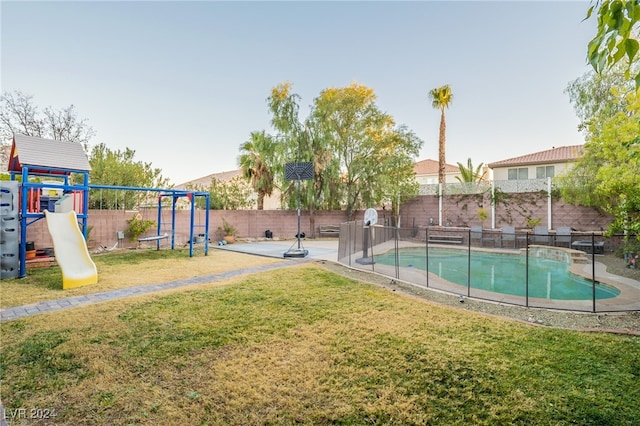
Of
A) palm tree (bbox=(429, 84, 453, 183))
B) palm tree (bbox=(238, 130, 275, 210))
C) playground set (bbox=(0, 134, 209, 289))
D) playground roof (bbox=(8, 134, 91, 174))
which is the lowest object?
Answer: playground set (bbox=(0, 134, 209, 289))

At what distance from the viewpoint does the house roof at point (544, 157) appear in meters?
21.4

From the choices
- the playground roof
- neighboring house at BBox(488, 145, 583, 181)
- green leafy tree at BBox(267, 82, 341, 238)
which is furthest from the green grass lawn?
neighboring house at BBox(488, 145, 583, 181)

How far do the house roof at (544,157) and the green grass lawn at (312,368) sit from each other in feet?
72.6

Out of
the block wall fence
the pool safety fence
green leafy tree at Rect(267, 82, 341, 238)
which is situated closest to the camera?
the pool safety fence

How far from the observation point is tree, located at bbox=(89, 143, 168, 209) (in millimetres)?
13156

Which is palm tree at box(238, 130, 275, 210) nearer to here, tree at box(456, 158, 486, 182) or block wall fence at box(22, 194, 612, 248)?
block wall fence at box(22, 194, 612, 248)

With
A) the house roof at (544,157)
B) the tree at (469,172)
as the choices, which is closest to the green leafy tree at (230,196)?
the tree at (469,172)

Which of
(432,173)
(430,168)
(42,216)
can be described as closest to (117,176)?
(42,216)

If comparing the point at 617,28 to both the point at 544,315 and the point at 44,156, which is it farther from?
the point at 44,156

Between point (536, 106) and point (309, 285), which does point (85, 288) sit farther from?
point (536, 106)

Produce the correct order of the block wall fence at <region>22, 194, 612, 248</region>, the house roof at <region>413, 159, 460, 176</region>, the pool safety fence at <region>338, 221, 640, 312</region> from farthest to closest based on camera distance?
the house roof at <region>413, 159, 460, 176</region>, the block wall fence at <region>22, 194, 612, 248</region>, the pool safety fence at <region>338, 221, 640, 312</region>

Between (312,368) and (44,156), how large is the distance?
10.1 meters

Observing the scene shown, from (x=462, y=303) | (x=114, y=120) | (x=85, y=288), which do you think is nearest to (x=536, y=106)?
(x=462, y=303)

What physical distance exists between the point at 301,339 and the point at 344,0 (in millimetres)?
10880
